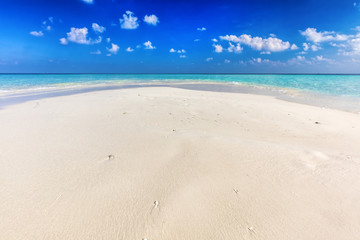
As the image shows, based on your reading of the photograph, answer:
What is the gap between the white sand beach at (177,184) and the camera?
177 centimetres

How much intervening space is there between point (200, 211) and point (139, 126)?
328 cm

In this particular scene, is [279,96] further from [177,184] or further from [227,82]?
[227,82]

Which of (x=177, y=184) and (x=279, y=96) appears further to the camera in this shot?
(x=279, y=96)

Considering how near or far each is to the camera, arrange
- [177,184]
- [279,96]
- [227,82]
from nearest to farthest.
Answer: [177,184], [279,96], [227,82]

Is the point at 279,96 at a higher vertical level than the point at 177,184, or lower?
lower

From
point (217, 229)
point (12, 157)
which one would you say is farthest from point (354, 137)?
point (12, 157)

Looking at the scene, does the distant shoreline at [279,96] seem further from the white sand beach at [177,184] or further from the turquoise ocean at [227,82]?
the white sand beach at [177,184]

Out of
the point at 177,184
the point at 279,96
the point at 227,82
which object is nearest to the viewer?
the point at 177,184

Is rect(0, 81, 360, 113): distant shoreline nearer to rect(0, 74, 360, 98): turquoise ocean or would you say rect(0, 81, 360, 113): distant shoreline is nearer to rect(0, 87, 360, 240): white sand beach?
rect(0, 74, 360, 98): turquoise ocean

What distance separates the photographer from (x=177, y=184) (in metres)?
2.42

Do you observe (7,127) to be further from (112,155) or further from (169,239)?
(169,239)

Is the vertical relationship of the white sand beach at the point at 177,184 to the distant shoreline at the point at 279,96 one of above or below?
above

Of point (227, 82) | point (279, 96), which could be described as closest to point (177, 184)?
point (279, 96)

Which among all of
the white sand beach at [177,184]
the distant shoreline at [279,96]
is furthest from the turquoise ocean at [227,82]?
the white sand beach at [177,184]
